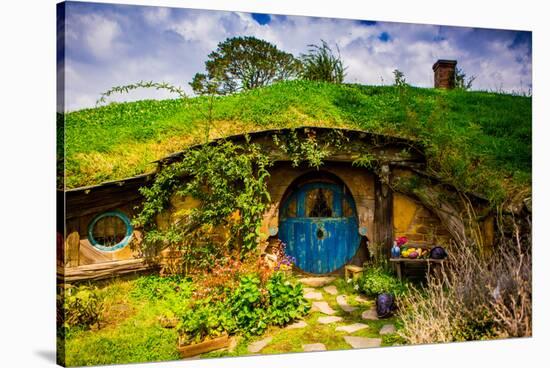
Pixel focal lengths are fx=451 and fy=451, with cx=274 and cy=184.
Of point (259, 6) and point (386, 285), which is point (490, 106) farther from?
point (259, 6)

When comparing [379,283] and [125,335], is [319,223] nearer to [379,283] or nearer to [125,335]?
[379,283]

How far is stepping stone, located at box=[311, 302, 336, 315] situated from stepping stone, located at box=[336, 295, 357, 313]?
19 centimetres

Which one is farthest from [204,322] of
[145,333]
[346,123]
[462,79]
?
[462,79]

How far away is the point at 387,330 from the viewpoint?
5.58m

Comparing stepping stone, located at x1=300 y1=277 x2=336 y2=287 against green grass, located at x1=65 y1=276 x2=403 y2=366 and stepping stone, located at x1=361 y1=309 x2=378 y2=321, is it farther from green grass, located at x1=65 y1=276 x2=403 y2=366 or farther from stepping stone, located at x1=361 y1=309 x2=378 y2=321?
stepping stone, located at x1=361 y1=309 x2=378 y2=321

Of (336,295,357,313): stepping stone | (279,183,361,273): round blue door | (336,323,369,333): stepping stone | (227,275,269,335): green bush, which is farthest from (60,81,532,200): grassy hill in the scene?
(336,323,369,333): stepping stone

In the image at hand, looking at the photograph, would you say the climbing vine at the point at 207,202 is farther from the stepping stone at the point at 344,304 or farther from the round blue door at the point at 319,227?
the stepping stone at the point at 344,304

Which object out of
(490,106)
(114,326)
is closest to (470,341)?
(490,106)

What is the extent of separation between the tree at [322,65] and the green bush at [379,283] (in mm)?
2960

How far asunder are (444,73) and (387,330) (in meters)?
3.60

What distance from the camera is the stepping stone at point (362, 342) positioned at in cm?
536

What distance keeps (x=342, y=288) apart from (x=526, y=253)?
252 cm

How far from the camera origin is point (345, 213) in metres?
7.18

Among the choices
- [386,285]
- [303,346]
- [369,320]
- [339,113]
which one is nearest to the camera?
[303,346]
